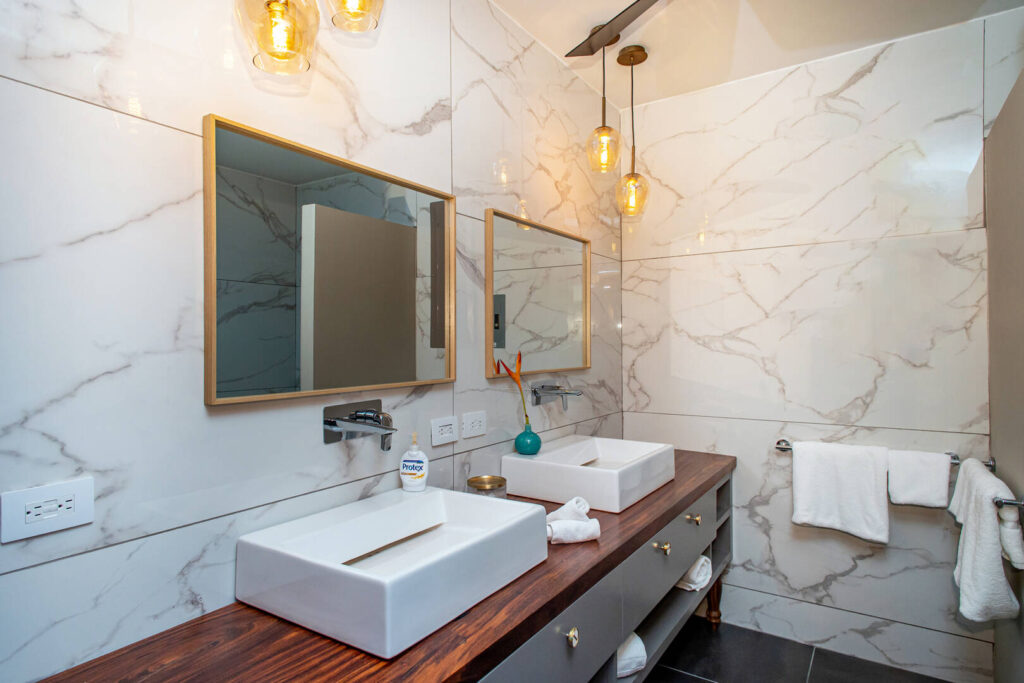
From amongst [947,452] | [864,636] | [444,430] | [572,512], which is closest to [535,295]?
[444,430]

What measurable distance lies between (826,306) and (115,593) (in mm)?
2523

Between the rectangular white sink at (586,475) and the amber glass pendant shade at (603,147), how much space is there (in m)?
1.11

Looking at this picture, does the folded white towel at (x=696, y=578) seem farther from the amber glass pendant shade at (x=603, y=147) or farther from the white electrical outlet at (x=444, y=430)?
the amber glass pendant shade at (x=603, y=147)

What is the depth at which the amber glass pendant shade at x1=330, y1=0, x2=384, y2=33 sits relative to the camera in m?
1.27

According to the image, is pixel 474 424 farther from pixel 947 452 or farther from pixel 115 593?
pixel 947 452

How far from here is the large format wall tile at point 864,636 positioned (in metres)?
2.12

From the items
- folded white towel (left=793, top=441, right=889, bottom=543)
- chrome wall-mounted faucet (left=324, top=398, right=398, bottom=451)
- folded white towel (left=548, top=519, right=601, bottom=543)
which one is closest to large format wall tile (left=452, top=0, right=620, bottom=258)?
chrome wall-mounted faucet (left=324, top=398, right=398, bottom=451)

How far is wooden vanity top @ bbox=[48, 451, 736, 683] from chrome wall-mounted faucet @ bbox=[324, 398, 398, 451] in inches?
16.1

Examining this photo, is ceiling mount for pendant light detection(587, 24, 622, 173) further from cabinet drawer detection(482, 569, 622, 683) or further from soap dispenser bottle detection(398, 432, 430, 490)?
cabinet drawer detection(482, 569, 622, 683)

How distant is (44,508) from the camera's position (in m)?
0.92

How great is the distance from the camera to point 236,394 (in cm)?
118

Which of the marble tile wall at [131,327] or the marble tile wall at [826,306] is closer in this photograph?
the marble tile wall at [131,327]

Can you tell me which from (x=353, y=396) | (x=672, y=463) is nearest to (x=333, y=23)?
(x=353, y=396)

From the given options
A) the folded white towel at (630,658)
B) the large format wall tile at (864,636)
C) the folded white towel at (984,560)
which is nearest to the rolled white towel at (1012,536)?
the folded white towel at (984,560)
